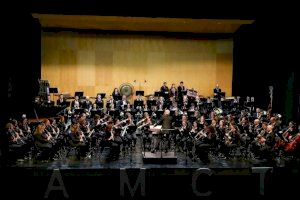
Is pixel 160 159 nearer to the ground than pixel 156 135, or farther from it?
nearer to the ground

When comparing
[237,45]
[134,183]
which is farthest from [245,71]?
[134,183]

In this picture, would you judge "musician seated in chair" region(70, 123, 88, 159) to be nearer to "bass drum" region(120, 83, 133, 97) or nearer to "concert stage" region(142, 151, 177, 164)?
"concert stage" region(142, 151, 177, 164)

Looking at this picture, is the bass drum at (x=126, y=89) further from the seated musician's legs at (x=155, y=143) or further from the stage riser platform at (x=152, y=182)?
the stage riser platform at (x=152, y=182)

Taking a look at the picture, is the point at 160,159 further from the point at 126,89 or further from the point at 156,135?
the point at 126,89

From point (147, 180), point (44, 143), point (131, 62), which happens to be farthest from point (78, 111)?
point (131, 62)

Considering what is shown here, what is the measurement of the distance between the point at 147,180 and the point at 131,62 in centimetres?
1128

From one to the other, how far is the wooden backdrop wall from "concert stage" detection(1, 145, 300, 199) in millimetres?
10291

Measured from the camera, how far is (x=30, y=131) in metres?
11.4

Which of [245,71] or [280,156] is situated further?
[245,71]

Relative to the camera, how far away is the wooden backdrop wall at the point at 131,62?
797 inches

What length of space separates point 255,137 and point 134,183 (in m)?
3.67

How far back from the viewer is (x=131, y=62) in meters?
20.6

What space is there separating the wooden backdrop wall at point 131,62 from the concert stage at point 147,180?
1029 centimetres

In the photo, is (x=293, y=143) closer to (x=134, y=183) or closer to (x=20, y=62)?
(x=134, y=183)
